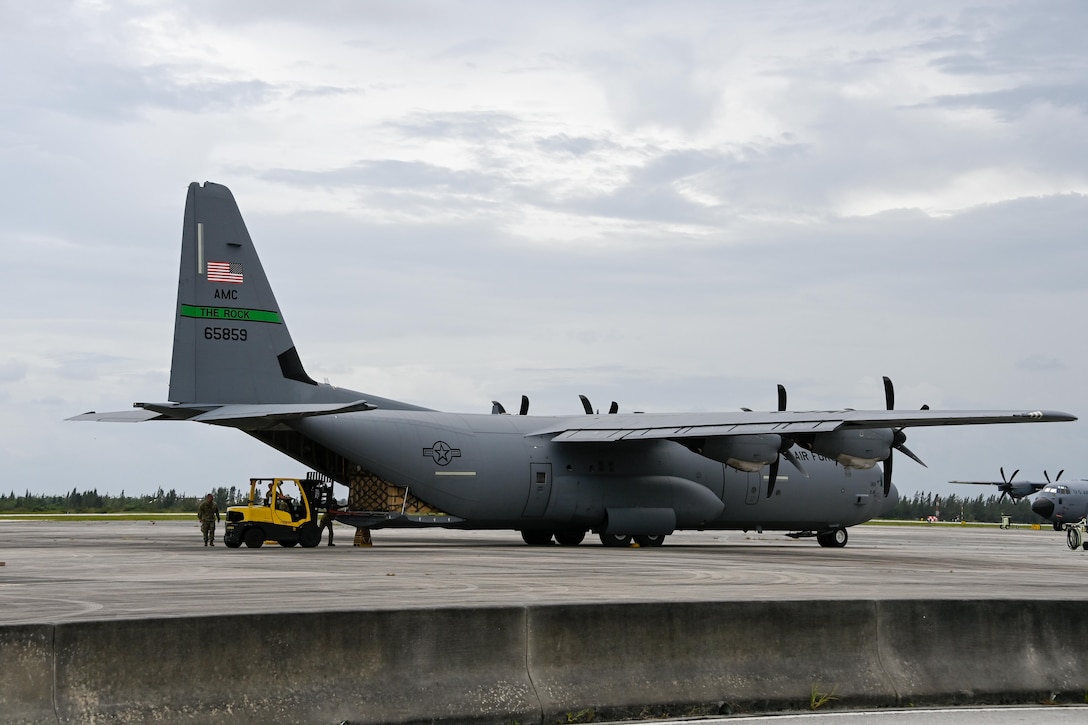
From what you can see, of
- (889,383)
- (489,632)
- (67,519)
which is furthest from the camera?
(67,519)

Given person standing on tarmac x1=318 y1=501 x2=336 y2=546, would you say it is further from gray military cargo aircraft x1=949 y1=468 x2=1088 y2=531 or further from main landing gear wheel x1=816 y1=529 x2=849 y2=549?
gray military cargo aircraft x1=949 y1=468 x2=1088 y2=531

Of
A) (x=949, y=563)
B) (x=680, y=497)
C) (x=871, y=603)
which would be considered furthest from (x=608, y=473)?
(x=871, y=603)

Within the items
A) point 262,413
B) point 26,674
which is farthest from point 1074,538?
point 26,674

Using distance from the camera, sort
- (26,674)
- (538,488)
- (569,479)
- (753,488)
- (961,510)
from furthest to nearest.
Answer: (961,510)
(753,488)
(569,479)
(538,488)
(26,674)

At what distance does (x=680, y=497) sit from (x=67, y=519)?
4686cm

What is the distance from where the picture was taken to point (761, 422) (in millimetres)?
31094

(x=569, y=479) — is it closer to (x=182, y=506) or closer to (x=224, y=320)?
(x=224, y=320)

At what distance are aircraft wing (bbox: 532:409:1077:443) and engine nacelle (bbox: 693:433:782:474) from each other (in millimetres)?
685

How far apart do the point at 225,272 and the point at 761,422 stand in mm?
14263

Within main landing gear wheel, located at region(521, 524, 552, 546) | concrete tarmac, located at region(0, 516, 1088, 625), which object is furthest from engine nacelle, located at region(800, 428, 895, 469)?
main landing gear wheel, located at region(521, 524, 552, 546)

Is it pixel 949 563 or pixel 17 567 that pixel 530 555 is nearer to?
pixel 949 563

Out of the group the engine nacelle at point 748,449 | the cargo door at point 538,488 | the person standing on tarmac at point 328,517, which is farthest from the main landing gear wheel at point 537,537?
the person standing on tarmac at point 328,517

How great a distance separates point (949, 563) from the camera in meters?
28.5

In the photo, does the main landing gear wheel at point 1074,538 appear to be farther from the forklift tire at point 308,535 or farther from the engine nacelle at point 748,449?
the forklift tire at point 308,535
